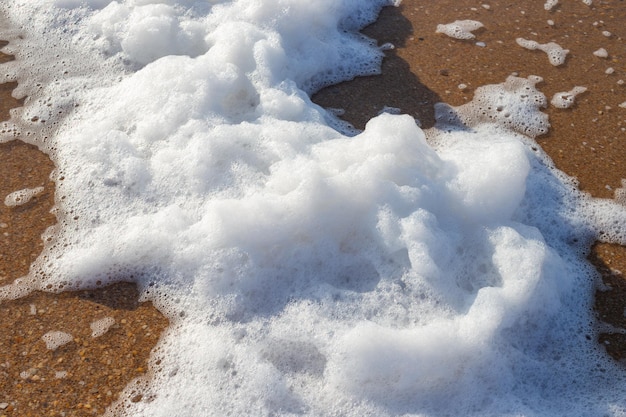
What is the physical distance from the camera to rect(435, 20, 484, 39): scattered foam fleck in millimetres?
4492

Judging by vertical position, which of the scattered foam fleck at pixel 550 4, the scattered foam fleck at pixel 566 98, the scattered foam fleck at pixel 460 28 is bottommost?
the scattered foam fleck at pixel 566 98

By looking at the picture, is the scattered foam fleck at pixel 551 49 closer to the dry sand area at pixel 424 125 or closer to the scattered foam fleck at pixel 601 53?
the dry sand area at pixel 424 125

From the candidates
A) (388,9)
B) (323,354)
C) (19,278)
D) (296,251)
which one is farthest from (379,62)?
(19,278)

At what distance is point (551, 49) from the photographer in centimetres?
440

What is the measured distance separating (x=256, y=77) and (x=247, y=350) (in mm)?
1806

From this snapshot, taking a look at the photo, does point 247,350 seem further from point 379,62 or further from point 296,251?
point 379,62

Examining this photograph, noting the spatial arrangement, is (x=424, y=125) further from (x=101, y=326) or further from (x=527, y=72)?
(x=101, y=326)

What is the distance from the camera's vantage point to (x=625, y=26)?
466cm

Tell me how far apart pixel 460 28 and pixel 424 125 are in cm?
114

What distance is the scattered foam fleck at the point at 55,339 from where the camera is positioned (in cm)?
262

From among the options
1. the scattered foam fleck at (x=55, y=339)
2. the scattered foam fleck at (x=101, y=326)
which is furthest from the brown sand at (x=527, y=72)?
the scattered foam fleck at (x=55, y=339)

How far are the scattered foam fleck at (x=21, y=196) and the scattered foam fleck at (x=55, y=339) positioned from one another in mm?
823

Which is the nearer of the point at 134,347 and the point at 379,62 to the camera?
the point at 134,347

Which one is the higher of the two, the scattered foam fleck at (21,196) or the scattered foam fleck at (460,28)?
the scattered foam fleck at (21,196)
